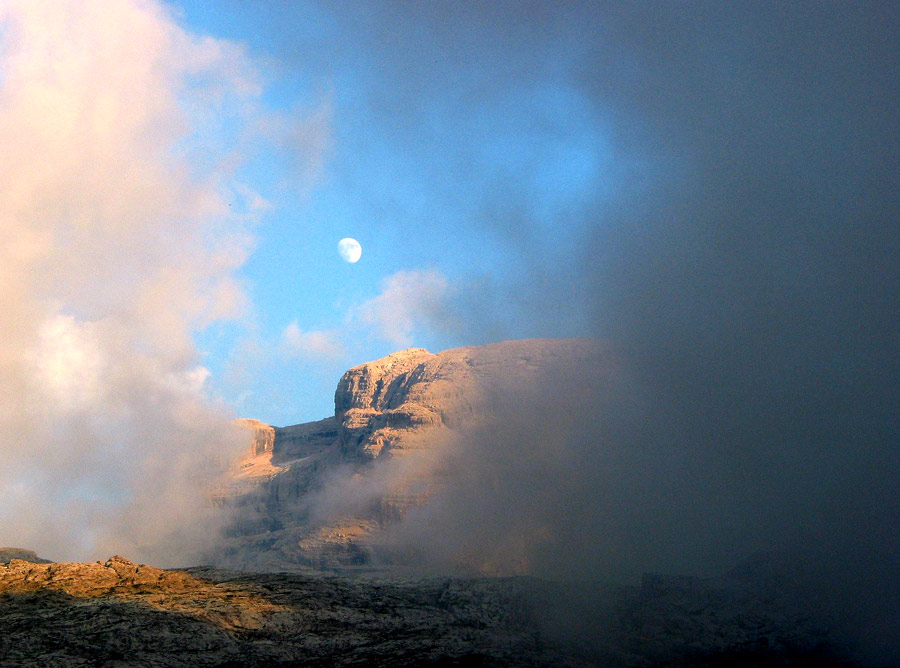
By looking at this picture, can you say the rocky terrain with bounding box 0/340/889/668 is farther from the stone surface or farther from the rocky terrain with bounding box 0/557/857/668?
the stone surface

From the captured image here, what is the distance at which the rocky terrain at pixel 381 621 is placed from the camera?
63094mm

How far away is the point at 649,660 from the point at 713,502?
111595 mm

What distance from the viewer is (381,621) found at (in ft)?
244

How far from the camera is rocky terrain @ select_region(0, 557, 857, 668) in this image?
2484 inches

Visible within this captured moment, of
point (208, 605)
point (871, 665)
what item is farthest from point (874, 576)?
point (208, 605)

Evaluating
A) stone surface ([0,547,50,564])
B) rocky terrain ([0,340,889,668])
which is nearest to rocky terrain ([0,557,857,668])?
rocky terrain ([0,340,889,668])

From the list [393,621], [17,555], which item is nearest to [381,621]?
[393,621]

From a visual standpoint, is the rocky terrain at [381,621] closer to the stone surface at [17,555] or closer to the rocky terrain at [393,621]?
the rocky terrain at [393,621]

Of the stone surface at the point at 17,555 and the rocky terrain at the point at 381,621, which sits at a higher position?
the stone surface at the point at 17,555

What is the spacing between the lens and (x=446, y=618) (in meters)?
77.9

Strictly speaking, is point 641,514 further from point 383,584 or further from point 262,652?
point 262,652

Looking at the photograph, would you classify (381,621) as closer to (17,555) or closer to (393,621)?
(393,621)

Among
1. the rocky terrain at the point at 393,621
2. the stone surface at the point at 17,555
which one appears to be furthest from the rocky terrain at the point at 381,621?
the stone surface at the point at 17,555

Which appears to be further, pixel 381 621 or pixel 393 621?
pixel 393 621
